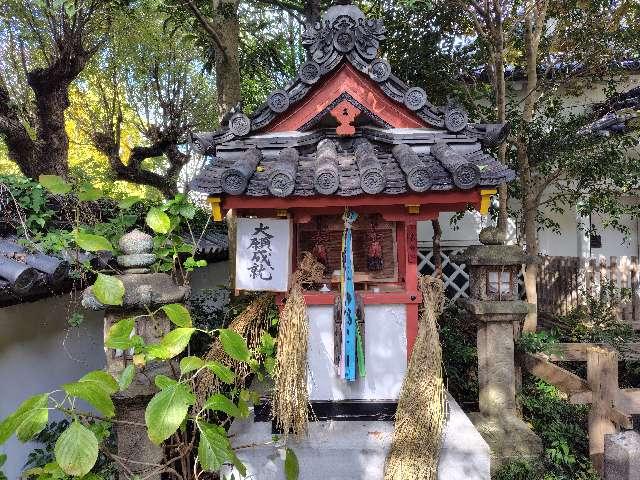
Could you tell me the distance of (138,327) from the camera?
354cm

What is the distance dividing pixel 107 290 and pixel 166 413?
95 centimetres

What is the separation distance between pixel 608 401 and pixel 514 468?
124 centimetres

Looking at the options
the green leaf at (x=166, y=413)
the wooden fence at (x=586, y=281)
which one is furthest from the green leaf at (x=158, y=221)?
the wooden fence at (x=586, y=281)

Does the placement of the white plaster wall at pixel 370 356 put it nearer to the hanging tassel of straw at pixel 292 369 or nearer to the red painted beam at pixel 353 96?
the hanging tassel of straw at pixel 292 369

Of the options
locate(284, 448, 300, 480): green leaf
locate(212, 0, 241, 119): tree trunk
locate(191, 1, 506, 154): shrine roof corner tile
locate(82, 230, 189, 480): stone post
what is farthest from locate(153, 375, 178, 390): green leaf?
locate(212, 0, 241, 119): tree trunk

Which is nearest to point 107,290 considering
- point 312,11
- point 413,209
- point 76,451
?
point 76,451

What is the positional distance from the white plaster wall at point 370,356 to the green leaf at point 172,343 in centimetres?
209

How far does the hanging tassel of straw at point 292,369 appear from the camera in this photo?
3812 mm

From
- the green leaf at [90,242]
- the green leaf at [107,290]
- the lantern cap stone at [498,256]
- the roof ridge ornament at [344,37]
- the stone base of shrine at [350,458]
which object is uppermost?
the roof ridge ornament at [344,37]

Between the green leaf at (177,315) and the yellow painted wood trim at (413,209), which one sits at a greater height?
the yellow painted wood trim at (413,209)

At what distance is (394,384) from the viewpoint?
4.20m

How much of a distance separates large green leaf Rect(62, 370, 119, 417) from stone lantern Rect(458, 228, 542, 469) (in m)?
4.00

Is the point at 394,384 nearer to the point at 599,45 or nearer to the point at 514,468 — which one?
the point at 514,468

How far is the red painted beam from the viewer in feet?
14.2
